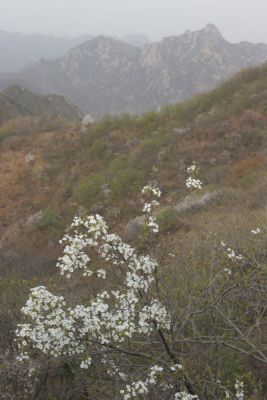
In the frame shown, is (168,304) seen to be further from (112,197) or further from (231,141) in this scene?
(231,141)

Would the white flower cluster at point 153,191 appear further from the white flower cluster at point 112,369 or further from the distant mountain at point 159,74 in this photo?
the distant mountain at point 159,74

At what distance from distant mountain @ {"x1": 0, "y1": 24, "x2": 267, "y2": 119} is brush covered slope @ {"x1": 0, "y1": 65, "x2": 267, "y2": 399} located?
433ft

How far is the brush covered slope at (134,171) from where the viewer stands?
14336 millimetres

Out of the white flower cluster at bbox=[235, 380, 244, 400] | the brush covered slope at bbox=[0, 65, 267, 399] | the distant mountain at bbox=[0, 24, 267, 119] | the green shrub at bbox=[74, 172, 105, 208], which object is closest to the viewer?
the white flower cluster at bbox=[235, 380, 244, 400]

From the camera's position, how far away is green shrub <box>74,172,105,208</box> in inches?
778

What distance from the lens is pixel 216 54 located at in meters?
178

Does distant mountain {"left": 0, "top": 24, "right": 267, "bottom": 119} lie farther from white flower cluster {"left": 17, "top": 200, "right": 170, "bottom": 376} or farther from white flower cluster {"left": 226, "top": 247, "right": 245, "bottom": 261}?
white flower cluster {"left": 17, "top": 200, "right": 170, "bottom": 376}

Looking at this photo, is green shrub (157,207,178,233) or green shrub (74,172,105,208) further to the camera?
green shrub (74,172,105,208)

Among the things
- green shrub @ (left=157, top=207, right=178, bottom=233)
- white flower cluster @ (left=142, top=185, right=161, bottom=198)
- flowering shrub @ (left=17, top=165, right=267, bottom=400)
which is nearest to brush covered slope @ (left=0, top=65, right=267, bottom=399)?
green shrub @ (left=157, top=207, right=178, bottom=233)

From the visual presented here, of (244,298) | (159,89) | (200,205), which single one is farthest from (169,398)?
(159,89)

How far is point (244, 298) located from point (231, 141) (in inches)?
596

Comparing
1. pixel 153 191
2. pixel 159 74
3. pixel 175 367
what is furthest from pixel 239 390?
Result: pixel 159 74

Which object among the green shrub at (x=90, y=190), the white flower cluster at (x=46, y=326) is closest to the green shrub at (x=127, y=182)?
the green shrub at (x=90, y=190)

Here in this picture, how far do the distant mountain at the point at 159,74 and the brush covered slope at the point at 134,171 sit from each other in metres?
132
